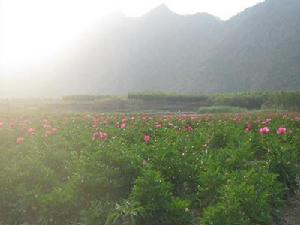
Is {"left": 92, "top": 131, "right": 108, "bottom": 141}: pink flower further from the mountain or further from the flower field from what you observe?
the mountain

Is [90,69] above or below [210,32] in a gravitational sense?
below

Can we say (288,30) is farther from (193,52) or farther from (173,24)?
(173,24)

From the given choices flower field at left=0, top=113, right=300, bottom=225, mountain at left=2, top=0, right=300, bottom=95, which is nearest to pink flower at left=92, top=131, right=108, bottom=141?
flower field at left=0, top=113, right=300, bottom=225

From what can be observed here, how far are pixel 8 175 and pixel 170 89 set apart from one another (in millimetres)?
108687

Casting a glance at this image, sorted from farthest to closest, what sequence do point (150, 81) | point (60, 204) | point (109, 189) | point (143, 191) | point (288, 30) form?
point (150, 81) → point (288, 30) → point (109, 189) → point (60, 204) → point (143, 191)

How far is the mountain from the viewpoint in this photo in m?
110

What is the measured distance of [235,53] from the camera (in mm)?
118375

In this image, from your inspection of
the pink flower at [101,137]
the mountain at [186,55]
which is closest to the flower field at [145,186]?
the pink flower at [101,137]

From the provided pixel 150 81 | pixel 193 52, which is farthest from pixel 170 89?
pixel 193 52

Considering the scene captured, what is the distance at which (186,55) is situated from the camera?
5074 inches

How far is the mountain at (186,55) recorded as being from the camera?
110 meters

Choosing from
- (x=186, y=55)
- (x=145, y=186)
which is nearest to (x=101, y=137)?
(x=145, y=186)

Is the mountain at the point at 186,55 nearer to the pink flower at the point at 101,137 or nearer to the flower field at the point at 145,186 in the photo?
the pink flower at the point at 101,137

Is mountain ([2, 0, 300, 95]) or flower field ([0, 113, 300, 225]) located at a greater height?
mountain ([2, 0, 300, 95])
